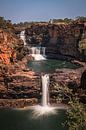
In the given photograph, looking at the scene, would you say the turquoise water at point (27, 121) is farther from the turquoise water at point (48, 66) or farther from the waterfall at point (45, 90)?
the turquoise water at point (48, 66)

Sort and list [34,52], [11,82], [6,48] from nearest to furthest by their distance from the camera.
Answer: [11,82]
[6,48]
[34,52]

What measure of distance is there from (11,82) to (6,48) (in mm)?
Answer: 9806

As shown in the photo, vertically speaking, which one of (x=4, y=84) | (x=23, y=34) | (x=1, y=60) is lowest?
(x=4, y=84)

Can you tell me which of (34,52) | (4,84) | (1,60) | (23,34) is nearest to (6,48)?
(1,60)

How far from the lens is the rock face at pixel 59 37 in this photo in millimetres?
69938

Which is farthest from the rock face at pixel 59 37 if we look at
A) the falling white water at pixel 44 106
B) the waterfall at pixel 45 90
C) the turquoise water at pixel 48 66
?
the falling white water at pixel 44 106

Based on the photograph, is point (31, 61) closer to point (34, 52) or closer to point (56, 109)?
point (34, 52)

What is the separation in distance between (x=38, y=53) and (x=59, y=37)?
6992 mm

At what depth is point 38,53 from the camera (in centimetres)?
7406

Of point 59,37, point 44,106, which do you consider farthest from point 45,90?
point 59,37

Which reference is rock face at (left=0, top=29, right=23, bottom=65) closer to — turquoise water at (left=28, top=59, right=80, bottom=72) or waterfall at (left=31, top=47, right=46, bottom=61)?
turquoise water at (left=28, top=59, right=80, bottom=72)

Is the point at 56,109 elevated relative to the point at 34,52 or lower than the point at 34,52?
lower

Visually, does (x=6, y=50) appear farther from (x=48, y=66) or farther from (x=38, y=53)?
(x=38, y=53)

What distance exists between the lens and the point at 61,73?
4247cm
